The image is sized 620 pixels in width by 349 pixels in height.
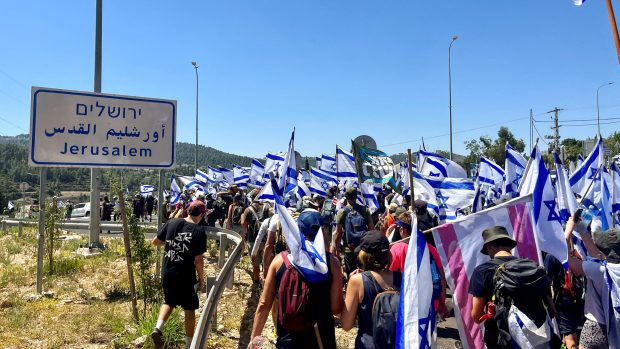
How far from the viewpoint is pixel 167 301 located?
491 cm

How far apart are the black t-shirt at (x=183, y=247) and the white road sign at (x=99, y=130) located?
3344 mm

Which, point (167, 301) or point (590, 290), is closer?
point (590, 290)

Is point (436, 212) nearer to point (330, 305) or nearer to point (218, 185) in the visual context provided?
point (330, 305)

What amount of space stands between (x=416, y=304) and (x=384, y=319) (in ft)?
0.74

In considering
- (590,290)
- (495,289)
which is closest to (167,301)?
Answer: (495,289)

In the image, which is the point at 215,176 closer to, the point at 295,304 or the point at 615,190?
the point at 615,190

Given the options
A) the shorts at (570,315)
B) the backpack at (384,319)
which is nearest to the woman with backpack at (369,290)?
the backpack at (384,319)

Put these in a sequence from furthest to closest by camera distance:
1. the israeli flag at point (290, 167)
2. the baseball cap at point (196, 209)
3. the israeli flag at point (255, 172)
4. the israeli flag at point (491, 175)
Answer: the israeli flag at point (255, 172), the israeli flag at point (491, 175), the israeli flag at point (290, 167), the baseball cap at point (196, 209)

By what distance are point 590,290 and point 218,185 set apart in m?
25.7

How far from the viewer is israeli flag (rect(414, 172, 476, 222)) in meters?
9.15

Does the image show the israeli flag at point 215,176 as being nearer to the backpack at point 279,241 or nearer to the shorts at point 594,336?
the backpack at point 279,241

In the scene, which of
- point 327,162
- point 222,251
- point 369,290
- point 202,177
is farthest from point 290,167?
point 202,177

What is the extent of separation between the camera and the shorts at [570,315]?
165 inches

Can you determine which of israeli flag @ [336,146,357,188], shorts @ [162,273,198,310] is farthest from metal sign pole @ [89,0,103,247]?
israeli flag @ [336,146,357,188]
